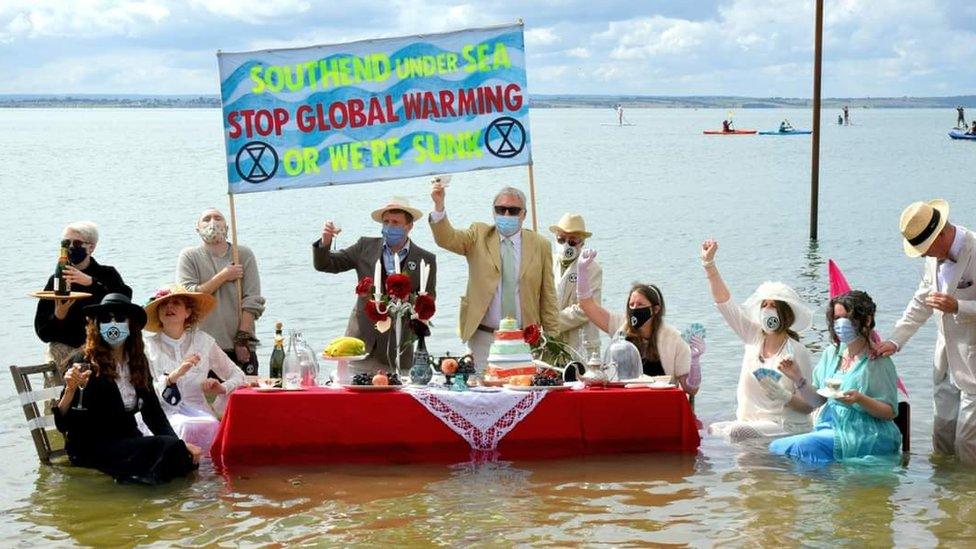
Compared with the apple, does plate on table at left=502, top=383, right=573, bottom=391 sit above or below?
below

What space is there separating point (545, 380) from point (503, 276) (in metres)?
1.20

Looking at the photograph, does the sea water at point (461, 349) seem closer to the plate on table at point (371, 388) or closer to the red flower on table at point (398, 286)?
the plate on table at point (371, 388)

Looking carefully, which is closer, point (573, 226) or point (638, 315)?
point (638, 315)

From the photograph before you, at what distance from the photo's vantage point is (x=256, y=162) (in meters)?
9.68

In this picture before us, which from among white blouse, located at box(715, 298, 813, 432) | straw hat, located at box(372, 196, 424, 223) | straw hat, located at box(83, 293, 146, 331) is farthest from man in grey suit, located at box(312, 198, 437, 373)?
white blouse, located at box(715, 298, 813, 432)

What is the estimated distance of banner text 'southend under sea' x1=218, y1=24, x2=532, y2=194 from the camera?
9617mm

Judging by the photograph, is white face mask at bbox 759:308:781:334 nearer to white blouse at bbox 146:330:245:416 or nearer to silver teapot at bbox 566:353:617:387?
silver teapot at bbox 566:353:617:387

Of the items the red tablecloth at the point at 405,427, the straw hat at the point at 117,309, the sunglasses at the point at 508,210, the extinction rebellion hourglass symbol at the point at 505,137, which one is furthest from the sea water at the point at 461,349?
the extinction rebellion hourglass symbol at the point at 505,137

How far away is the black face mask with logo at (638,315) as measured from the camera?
9156 mm

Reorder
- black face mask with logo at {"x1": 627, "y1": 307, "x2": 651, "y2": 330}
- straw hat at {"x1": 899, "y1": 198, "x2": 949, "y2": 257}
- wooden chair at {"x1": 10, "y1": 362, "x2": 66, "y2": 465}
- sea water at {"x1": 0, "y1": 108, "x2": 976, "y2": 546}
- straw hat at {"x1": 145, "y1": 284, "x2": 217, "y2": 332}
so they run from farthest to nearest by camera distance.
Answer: black face mask with logo at {"x1": 627, "y1": 307, "x2": 651, "y2": 330}, straw hat at {"x1": 145, "y1": 284, "x2": 217, "y2": 332}, wooden chair at {"x1": 10, "y1": 362, "x2": 66, "y2": 465}, straw hat at {"x1": 899, "y1": 198, "x2": 949, "y2": 257}, sea water at {"x1": 0, "y1": 108, "x2": 976, "y2": 546}

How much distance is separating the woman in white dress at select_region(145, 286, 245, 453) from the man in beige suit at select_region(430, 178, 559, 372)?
1.64m

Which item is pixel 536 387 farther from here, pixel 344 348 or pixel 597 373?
pixel 344 348

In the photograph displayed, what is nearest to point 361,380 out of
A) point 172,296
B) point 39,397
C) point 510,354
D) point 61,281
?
point 510,354

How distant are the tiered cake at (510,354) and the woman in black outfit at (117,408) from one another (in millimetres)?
1970
